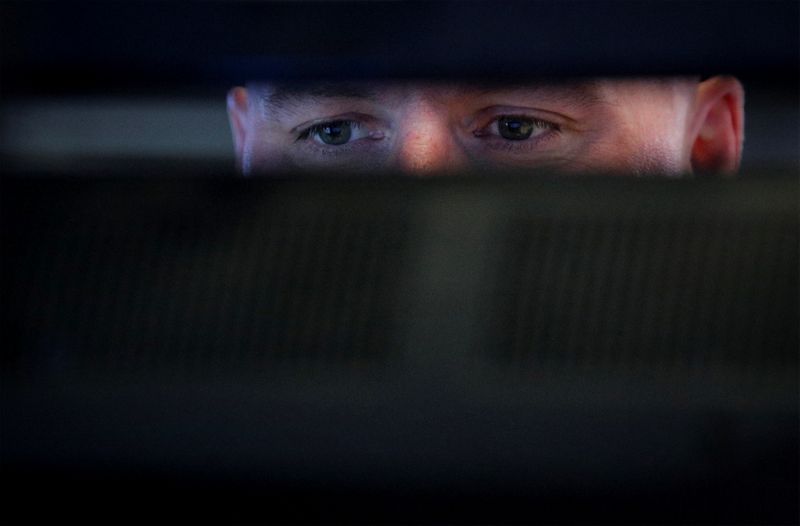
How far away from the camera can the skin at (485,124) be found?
35.7 inches

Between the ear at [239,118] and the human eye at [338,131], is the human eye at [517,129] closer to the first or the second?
the human eye at [338,131]

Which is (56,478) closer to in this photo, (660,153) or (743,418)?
(743,418)

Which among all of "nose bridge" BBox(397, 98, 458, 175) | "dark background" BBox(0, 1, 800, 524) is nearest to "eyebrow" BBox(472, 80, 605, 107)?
"nose bridge" BBox(397, 98, 458, 175)

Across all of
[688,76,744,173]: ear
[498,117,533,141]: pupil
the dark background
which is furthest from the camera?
[688,76,744,173]: ear

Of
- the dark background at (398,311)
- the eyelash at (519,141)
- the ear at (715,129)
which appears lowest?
the dark background at (398,311)

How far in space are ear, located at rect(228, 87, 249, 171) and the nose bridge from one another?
12.6 inches

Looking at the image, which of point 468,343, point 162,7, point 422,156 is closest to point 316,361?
point 468,343

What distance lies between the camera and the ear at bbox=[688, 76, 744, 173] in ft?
3.84

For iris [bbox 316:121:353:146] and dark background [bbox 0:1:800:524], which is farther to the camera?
iris [bbox 316:121:353:146]

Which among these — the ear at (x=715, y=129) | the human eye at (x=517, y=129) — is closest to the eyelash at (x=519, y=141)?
the human eye at (x=517, y=129)

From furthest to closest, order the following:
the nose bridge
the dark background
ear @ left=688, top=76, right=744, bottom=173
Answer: ear @ left=688, top=76, right=744, bottom=173
the nose bridge
the dark background

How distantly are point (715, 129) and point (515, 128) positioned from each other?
0.38 m

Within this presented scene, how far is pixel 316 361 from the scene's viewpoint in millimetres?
496

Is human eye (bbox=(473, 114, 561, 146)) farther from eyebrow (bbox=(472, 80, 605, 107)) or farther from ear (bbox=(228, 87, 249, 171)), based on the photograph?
ear (bbox=(228, 87, 249, 171))
